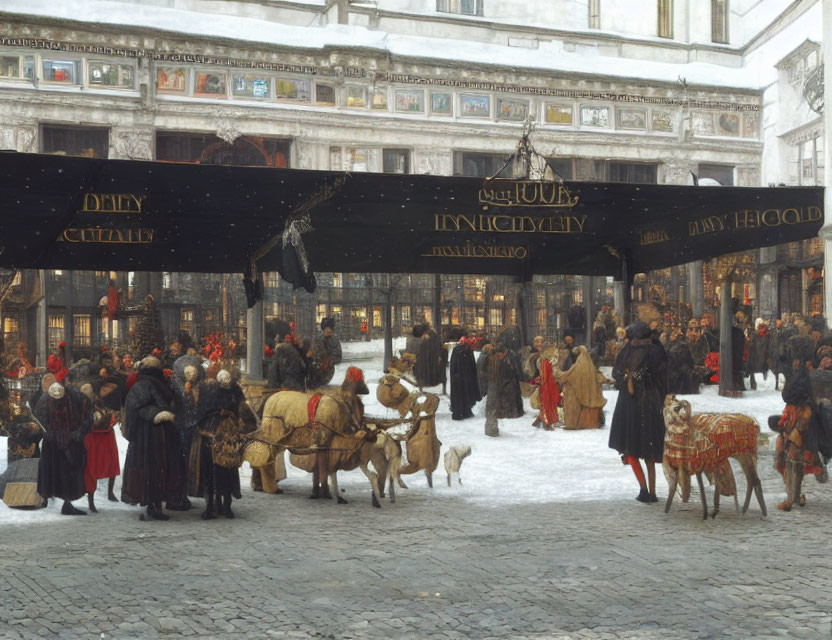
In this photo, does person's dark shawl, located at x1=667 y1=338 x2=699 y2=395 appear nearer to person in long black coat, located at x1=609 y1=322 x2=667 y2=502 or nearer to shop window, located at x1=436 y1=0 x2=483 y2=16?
shop window, located at x1=436 y1=0 x2=483 y2=16

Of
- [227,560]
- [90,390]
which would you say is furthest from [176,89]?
[227,560]

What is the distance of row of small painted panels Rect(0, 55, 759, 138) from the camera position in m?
19.6

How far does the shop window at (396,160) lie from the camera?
844 inches

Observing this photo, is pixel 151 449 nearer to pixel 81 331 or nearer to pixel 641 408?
pixel 641 408

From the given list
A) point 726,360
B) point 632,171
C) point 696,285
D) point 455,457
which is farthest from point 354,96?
point 455,457

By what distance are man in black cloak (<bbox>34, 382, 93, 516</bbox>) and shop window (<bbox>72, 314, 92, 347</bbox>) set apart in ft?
30.6

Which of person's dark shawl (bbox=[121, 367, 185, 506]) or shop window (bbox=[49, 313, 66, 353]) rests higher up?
shop window (bbox=[49, 313, 66, 353])

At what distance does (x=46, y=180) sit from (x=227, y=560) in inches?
144

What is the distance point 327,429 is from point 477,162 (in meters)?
13.0

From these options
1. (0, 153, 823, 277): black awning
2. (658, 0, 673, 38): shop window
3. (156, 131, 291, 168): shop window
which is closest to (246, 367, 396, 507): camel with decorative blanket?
(0, 153, 823, 277): black awning

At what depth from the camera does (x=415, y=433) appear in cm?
1048

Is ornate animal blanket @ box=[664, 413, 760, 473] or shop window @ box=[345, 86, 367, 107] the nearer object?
ornate animal blanket @ box=[664, 413, 760, 473]

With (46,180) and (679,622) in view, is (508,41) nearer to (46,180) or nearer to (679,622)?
(46,180)

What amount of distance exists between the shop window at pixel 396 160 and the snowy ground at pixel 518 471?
6581mm
